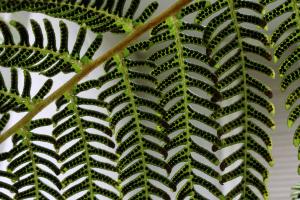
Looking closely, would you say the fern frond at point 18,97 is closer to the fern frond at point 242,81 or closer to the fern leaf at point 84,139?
the fern leaf at point 84,139

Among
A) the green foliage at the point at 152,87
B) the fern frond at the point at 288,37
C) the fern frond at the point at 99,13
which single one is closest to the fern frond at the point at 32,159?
the green foliage at the point at 152,87

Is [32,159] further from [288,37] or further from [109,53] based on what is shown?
[288,37]

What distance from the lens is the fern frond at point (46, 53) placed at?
519mm

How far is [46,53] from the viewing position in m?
0.53

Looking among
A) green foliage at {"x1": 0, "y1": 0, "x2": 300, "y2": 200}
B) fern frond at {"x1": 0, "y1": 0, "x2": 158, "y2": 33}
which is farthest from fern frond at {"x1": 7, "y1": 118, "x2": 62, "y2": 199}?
fern frond at {"x1": 0, "y1": 0, "x2": 158, "y2": 33}

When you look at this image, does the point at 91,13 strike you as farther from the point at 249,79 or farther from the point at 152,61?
the point at 249,79

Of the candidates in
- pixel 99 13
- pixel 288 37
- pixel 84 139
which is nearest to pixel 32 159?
pixel 84 139

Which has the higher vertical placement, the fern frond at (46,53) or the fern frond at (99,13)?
the fern frond at (99,13)

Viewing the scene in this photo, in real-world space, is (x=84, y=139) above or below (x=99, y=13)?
below

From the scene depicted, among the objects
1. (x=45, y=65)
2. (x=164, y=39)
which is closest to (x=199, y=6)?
(x=164, y=39)

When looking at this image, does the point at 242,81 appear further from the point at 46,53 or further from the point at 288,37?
the point at 46,53

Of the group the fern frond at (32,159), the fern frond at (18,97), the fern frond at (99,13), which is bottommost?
the fern frond at (32,159)

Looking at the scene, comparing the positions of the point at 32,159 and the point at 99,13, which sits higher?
the point at 99,13

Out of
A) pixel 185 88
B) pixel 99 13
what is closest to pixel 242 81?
pixel 185 88
